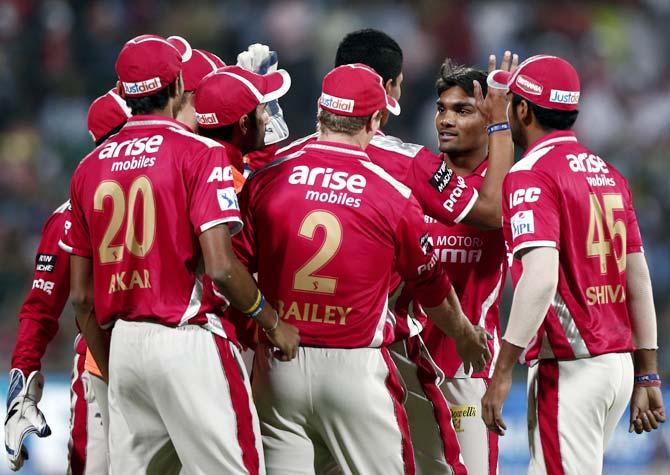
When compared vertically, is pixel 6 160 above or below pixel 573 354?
below

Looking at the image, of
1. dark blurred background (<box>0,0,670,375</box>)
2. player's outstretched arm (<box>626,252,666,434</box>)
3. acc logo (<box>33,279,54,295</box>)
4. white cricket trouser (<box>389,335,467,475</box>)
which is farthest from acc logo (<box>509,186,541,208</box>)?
dark blurred background (<box>0,0,670,375</box>)

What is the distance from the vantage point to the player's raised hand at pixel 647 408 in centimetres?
536

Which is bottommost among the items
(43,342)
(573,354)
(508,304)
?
(508,304)

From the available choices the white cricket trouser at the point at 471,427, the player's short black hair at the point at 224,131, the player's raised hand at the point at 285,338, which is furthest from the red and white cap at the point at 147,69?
the white cricket trouser at the point at 471,427

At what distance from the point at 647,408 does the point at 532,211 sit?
1.19 metres

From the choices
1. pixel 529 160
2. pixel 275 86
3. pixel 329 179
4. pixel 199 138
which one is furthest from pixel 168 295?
pixel 529 160

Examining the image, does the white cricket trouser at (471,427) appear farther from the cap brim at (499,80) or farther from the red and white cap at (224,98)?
the red and white cap at (224,98)

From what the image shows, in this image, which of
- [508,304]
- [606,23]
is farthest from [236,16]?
[508,304]

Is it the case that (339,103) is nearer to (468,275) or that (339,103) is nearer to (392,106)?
(392,106)

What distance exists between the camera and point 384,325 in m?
5.11

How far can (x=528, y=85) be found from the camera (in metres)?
5.24

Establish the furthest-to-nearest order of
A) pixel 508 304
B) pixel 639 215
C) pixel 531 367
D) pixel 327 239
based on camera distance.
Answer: pixel 639 215 < pixel 508 304 < pixel 531 367 < pixel 327 239

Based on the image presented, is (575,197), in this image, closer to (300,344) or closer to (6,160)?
(300,344)

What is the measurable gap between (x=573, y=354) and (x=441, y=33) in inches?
386
